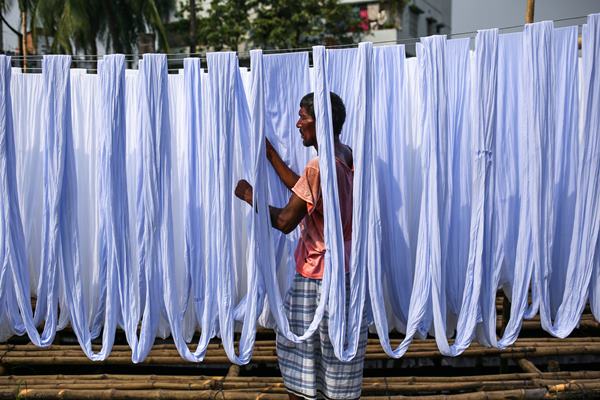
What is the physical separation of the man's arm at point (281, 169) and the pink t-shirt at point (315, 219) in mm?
137

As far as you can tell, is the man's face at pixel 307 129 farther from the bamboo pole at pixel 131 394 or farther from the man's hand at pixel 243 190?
the bamboo pole at pixel 131 394

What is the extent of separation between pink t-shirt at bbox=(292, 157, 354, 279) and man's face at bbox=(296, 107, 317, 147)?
0.08 m

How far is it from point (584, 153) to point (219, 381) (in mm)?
1956

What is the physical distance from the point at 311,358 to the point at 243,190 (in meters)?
0.75

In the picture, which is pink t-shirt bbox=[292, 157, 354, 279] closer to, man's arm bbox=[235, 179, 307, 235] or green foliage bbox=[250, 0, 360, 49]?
man's arm bbox=[235, 179, 307, 235]

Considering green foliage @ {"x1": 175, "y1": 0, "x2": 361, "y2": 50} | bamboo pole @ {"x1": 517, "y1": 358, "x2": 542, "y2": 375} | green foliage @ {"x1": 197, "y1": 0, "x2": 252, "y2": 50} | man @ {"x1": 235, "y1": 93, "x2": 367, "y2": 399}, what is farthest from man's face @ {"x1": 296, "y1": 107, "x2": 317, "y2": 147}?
green foliage @ {"x1": 197, "y1": 0, "x2": 252, "y2": 50}

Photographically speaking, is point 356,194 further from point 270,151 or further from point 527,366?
point 527,366

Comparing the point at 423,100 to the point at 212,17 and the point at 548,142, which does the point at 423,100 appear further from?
the point at 212,17

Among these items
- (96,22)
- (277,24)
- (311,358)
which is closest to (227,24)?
(277,24)

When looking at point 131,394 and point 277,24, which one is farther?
point 277,24

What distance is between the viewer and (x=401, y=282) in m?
2.84

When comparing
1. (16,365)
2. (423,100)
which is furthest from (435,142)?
(16,365)

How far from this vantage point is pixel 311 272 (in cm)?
262

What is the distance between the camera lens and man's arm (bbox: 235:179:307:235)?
257 centimetres
